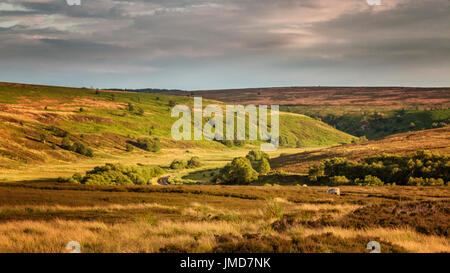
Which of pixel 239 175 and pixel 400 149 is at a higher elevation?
pixel 400 149

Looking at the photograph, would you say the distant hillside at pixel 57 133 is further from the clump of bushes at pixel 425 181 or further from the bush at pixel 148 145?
the clump of bushes at pixel 425 181

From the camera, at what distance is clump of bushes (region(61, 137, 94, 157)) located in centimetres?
13650

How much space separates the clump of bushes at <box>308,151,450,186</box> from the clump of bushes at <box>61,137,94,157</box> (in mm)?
99112

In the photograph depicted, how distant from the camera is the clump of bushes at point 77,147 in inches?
5374

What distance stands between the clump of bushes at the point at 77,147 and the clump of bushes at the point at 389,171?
99.1 metres

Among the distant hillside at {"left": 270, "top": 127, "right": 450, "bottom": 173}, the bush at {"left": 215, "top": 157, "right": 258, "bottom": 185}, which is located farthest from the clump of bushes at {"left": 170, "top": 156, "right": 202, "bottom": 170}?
the bush at {"left": 215, "top": 157, "right": 258, "bottom": 185}

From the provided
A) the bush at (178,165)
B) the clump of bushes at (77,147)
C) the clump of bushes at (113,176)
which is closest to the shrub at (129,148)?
the clump of bushes at (77,147)

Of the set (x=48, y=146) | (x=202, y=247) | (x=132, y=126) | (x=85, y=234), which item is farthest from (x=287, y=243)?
(x=132, y=126)

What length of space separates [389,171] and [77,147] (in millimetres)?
118080

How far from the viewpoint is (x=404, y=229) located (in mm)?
14414

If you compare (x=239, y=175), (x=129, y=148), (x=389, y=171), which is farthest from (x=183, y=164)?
(x=389, y=171)

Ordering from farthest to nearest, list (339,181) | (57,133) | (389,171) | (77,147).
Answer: (57,133) < (77,147) < (339,181) < (389,171)

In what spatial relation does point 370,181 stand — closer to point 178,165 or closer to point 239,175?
point 239,175

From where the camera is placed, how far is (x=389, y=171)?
64.8m
